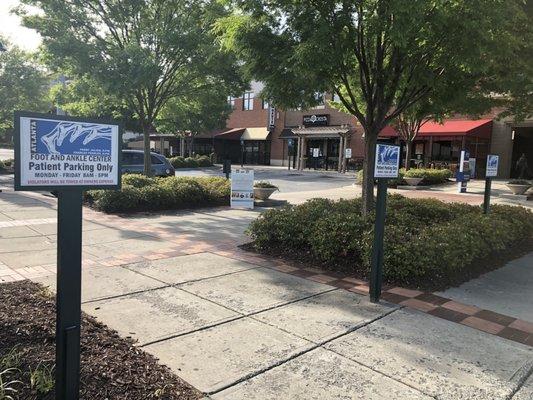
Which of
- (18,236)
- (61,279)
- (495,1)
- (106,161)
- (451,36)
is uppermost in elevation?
(495,1)

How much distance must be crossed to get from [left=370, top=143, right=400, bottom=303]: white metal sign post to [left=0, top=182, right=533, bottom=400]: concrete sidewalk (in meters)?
0.25

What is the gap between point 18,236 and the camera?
841 centimetres

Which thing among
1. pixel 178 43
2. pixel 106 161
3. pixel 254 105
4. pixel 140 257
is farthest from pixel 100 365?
pixel 254 105

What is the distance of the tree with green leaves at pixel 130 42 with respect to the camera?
498 inches

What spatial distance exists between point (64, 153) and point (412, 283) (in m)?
4.57

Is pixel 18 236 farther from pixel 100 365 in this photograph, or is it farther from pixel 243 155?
pixel 243 155

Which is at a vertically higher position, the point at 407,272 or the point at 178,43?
the point at 178,43

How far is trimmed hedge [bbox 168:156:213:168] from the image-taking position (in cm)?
3672

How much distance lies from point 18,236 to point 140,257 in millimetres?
2842

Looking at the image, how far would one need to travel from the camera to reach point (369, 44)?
7648 millimetres

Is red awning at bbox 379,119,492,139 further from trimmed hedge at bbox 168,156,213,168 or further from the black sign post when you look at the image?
the black sign post

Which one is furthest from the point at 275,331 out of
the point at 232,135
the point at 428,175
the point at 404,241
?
the point at 232,135

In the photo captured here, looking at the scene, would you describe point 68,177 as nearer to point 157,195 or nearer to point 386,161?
point 386,161

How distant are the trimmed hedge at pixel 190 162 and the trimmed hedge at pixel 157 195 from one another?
2223 centimetres
